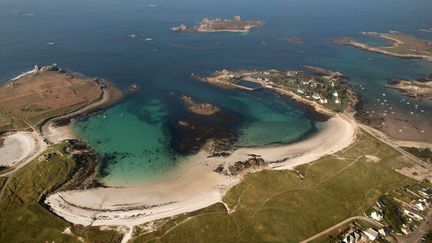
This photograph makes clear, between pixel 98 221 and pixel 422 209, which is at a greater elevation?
pixel 422 209

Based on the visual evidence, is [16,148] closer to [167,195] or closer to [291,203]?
[167,195]

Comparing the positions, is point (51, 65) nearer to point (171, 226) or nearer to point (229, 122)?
point (229, 122)

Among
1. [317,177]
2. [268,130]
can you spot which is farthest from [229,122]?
[317,177]

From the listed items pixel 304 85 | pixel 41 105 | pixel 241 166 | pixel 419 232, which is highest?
pixel 304 85

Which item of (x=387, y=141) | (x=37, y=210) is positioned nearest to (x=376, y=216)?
(x=387, y=141)

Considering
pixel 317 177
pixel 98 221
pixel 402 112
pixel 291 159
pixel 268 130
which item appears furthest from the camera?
pixel 402 112

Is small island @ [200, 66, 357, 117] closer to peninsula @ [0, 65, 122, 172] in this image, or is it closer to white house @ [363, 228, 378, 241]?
peninsula @ [0, 65, 122, 172]

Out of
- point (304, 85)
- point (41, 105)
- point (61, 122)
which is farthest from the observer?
point (304, 85)

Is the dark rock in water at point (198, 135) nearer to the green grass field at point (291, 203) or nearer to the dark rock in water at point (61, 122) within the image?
the green grass field at point (291, 203)
